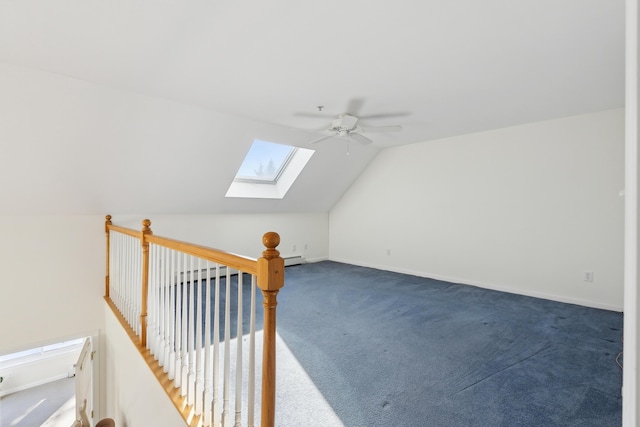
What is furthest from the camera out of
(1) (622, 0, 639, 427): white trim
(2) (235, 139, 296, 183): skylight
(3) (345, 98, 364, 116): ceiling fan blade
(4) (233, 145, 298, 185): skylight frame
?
(4) (233, 145, 298, 185): skylight frame

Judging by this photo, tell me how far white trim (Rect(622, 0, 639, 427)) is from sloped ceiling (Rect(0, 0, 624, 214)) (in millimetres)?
1599

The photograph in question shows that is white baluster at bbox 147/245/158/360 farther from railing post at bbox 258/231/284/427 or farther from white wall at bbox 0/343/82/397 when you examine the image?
white wall at bbox 0/343/82/397

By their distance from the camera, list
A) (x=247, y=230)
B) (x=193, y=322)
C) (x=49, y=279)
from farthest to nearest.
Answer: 1. (x=247, y=230)
2. (x=49, y=279)
3. (x=193, y=322)

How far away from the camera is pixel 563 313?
313cm

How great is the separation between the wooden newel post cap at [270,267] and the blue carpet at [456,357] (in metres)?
1.05

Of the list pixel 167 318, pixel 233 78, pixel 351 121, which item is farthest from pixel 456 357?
pixel 233 78

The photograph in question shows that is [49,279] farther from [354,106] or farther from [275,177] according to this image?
[354,106]

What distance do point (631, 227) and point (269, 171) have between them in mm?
4958

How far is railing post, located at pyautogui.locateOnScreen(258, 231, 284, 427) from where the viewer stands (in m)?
1.01

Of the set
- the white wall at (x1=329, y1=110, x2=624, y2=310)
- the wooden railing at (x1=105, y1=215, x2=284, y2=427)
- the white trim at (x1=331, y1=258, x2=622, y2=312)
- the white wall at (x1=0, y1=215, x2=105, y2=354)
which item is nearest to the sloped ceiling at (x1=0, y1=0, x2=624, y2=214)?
the white wall at (x1=0, y1=215, x2=105, y2=354)

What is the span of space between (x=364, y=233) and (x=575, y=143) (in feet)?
10.6

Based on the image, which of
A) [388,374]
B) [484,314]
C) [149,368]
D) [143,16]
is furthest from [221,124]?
[484,314]

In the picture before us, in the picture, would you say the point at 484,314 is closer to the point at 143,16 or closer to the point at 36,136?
the point at 143,16

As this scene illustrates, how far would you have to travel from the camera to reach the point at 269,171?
5.12 meters
